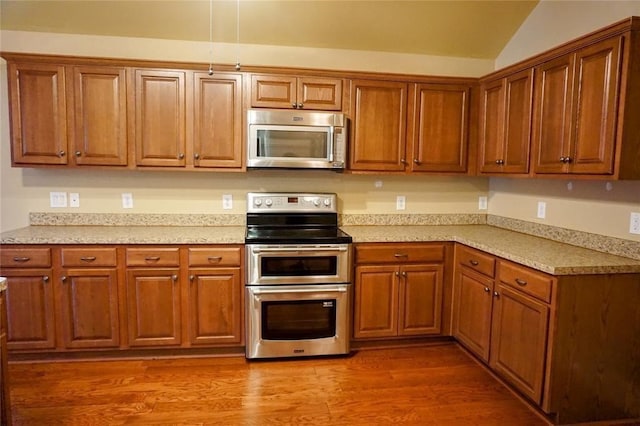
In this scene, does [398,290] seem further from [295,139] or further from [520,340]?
[295,139]

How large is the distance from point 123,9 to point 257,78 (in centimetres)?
109

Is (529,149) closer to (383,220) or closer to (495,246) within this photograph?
(495,246)

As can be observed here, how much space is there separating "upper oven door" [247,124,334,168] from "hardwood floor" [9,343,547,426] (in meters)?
1.48

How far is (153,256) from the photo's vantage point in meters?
2.76

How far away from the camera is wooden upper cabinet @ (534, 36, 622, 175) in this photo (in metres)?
2.07

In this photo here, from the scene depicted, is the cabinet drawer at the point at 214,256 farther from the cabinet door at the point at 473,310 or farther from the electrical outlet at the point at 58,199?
the cabinet door at the point at 473,310

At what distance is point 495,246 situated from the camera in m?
2.61

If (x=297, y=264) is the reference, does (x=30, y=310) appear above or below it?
below

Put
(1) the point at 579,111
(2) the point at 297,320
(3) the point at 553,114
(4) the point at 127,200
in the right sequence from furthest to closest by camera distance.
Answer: (4) the point at 127,200 < (2) the point at 297,320 < (3) the point at 553,114 < (1) the point at 579,111

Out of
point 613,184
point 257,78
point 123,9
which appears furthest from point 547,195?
point 123,9

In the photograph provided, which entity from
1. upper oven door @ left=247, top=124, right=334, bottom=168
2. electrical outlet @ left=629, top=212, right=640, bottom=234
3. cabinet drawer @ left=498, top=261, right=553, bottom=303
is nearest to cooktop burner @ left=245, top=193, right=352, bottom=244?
upper oven door @ left=247, top=124, right=334, bottom=168

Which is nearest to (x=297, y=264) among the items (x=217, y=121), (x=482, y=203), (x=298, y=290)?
(x=298, y=290)

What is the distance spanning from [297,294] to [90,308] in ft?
4.78

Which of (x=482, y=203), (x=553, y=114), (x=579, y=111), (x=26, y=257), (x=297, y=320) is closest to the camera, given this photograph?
(x=579, y=111)
